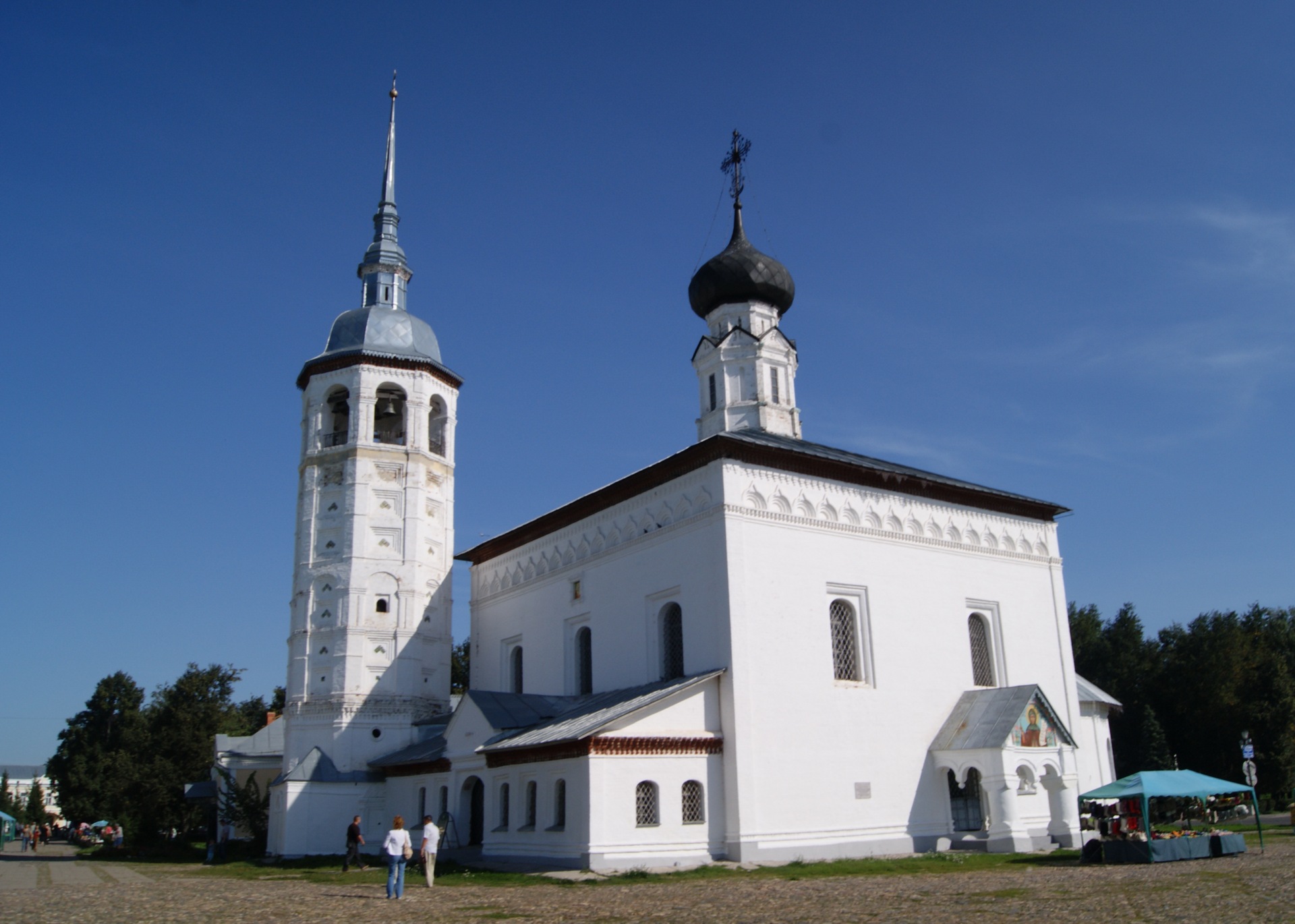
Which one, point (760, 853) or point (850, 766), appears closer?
point (760, 853)

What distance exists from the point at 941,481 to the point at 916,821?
21.7 feet

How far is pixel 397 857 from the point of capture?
13.1m

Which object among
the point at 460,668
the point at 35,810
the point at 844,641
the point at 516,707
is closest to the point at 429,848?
the point at 516,707

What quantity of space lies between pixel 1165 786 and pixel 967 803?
4229 mm

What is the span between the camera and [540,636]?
74.7 ft

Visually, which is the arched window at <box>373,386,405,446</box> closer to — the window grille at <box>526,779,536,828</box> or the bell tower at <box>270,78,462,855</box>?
the bell tower at <box>270,78,462,855</box>

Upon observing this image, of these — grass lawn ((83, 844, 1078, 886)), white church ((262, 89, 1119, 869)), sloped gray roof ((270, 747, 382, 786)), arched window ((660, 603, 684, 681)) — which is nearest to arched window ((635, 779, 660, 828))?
white church ((262, 89, 1119, 869))

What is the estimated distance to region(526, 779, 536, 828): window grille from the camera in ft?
59.3

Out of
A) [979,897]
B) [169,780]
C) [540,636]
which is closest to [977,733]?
[979,897]

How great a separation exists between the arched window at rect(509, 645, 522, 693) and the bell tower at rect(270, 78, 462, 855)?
1.74 metres

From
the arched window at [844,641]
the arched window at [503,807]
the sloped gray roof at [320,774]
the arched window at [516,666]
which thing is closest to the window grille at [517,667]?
the arched window at [516,666]

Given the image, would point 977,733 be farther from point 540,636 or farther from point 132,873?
point 132,873

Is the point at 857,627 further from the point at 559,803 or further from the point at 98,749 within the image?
the point at 98,749

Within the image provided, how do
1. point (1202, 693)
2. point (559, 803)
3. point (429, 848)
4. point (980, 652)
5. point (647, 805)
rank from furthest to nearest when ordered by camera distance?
point (1202, 693), point (980, 652), point (559, 803), point (647, 805), point (429, 848)
